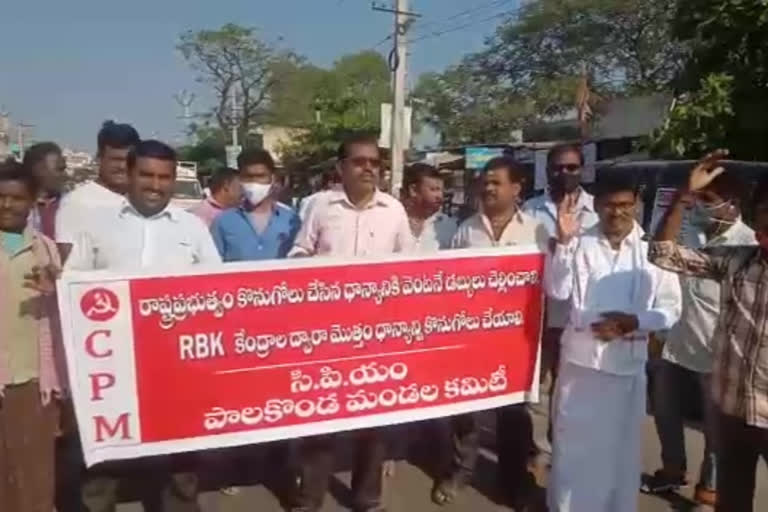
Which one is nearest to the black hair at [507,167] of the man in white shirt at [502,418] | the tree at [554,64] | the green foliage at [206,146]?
the man in white shirt at [502,418]

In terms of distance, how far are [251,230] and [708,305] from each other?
2251 millimetres

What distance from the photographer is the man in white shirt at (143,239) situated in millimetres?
3334

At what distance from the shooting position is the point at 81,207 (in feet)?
11.8

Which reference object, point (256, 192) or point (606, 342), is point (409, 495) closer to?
point (606, 342)

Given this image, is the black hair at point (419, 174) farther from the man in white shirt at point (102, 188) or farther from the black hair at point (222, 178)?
the black hair at point (222, 178)

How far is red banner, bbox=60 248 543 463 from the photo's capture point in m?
3.30

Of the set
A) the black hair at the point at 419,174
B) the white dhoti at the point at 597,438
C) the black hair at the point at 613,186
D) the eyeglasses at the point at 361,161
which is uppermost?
the eyeglasses at the point at 361,161

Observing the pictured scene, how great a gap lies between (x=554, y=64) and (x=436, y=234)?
32.1m

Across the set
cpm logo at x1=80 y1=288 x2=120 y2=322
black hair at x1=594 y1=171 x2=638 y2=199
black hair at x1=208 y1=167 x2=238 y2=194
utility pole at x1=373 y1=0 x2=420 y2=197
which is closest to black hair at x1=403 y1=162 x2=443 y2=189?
black hair at x1=594 y1=171 x2=638 y2=199

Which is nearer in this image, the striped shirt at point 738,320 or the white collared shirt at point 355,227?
the striped shirt at point 738,320

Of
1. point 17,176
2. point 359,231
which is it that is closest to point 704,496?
point 359,231

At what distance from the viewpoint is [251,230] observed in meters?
4.48

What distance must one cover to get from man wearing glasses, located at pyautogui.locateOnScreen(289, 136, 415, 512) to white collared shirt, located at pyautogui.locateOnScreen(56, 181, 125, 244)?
903 mm

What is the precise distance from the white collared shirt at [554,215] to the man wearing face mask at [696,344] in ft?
1.56
